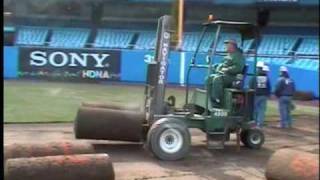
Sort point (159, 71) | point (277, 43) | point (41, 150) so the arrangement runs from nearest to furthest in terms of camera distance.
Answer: point (41, 150) → point (159, 71) → point (277, 43)

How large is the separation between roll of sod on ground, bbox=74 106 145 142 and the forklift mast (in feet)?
0.87

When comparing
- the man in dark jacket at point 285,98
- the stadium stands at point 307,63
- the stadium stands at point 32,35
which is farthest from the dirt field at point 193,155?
the stadium stands at point 32,35

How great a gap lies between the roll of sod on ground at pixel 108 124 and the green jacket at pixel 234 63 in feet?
5.03

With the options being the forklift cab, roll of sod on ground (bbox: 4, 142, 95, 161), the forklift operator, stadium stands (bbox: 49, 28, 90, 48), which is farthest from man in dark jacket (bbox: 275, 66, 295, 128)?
stadium stands (bbox: 49, 28, 90, 48)

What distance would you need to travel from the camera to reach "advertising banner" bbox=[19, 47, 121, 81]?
23.1 metres

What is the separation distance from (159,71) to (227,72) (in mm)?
1129

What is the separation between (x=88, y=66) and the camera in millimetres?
24031

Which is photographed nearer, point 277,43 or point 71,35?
point 71,35

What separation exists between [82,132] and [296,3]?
24.5 m

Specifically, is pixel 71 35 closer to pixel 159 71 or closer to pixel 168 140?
pixel 159 71

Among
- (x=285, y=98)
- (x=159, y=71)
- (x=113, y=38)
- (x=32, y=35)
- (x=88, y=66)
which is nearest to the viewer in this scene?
(x=159, y=71)

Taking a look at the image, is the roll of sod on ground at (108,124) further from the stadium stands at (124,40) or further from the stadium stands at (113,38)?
the stadium stands at (113,38)

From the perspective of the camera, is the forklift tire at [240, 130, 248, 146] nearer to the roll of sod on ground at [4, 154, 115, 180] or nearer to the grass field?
the grass field

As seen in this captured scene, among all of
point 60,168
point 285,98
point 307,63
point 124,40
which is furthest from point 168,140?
point 124,40
